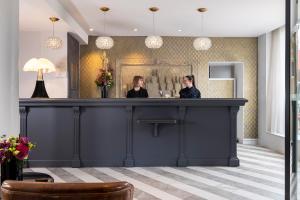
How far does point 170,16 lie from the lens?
6.75 metres

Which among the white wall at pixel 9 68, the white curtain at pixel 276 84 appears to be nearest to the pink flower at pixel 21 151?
the white wall at pixel 9 68

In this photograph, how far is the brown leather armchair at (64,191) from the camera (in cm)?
123

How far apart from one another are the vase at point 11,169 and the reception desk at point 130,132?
3.57 metres

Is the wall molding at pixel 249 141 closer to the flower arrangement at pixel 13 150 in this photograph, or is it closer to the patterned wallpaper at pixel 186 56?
the patterned wallpaper at pixel 186 56

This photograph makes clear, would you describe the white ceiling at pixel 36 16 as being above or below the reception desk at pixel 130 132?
above

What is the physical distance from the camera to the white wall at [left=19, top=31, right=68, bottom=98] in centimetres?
728

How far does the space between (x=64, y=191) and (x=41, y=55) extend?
6.59 metres

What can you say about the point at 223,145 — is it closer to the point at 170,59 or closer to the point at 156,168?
the point at 156,168

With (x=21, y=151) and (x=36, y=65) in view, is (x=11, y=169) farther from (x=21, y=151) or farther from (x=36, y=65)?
(x=36, y=65)

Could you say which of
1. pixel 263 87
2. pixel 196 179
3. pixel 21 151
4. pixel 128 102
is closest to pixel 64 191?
pixel 21 151

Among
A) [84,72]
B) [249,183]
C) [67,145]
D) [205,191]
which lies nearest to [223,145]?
[249,183]

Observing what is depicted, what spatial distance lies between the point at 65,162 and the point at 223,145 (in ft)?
8.74

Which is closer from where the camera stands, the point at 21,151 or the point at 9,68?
the point at 21,151

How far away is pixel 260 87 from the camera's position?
27.8ft
